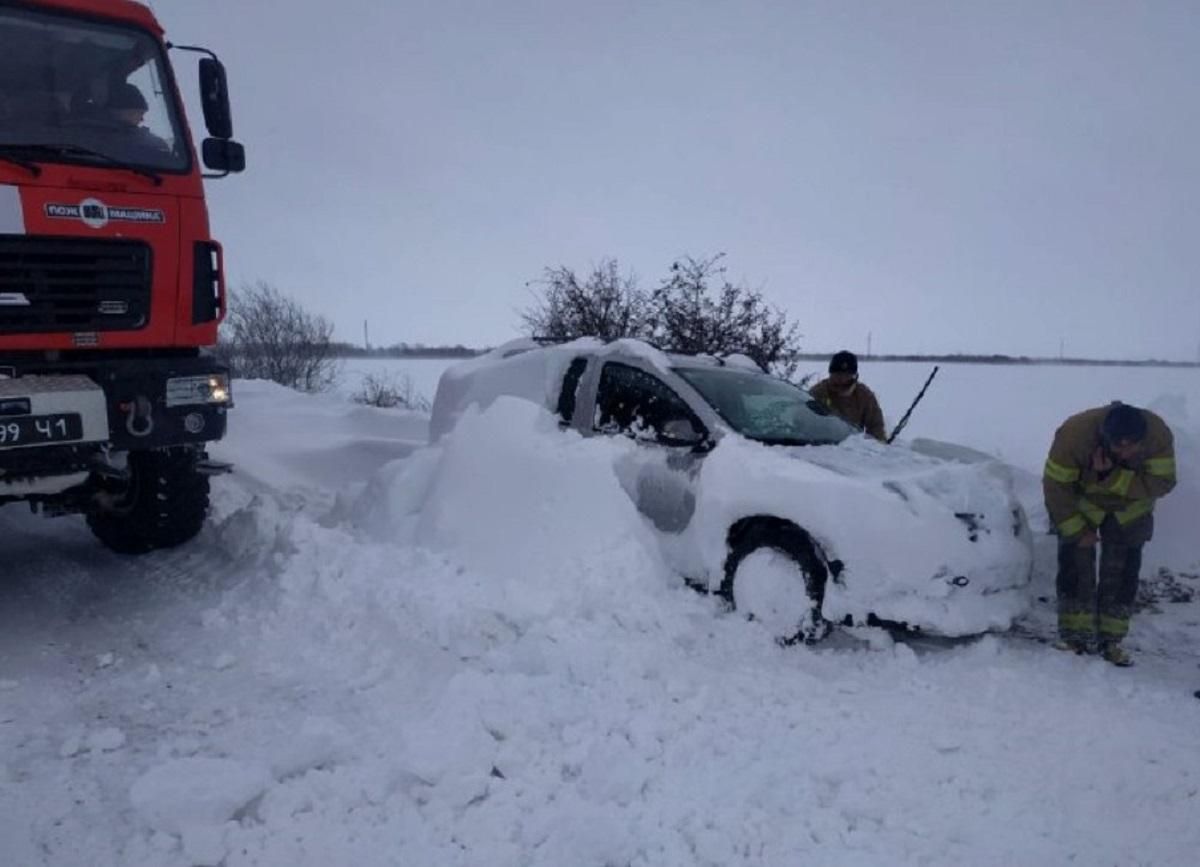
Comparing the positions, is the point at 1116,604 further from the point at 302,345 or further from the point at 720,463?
the point at 302,345

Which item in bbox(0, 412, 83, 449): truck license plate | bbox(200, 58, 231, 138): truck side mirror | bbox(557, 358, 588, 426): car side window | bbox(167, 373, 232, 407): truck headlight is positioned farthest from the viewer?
bbox(557, 358, 588, 426): car side window

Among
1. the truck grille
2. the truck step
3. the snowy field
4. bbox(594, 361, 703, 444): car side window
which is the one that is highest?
the truck grille

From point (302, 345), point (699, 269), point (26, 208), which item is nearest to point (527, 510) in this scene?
point (26, 208)

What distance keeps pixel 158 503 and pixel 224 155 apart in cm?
242

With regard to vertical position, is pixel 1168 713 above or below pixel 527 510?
below

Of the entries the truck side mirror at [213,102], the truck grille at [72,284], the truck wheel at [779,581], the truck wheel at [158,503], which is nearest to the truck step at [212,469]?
the truck wheel at [158,503]

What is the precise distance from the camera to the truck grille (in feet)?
15.0

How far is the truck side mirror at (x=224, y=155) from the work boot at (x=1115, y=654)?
6083mm

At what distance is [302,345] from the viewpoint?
70.8 ft

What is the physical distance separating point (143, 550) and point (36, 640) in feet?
5.27

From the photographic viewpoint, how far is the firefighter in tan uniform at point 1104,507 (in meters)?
4.91

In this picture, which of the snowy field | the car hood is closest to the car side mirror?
the car hood

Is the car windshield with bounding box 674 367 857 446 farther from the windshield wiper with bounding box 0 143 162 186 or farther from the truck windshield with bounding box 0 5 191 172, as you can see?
the truck windshield with bounding box 0 5 191 172

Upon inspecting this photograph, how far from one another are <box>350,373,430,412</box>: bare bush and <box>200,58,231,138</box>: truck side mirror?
14.0m
